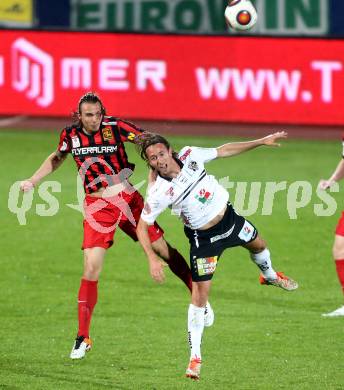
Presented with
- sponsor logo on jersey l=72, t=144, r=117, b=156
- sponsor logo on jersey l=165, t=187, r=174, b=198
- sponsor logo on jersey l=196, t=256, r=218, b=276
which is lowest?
sponsor logo on jersey l=196, t=256, r=218, b=276

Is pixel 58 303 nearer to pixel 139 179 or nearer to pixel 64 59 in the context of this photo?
pixel 139 179

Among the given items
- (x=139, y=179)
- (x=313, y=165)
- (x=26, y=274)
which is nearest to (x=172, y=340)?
(x=26, y=274)

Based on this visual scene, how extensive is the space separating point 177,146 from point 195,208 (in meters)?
14.1

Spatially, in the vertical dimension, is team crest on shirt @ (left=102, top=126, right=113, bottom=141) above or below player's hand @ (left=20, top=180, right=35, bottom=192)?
above

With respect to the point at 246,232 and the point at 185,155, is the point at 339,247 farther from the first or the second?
the point at 185,155

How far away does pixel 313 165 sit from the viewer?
24.6m

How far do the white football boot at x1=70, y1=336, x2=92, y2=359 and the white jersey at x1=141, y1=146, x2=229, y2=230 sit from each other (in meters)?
1.75

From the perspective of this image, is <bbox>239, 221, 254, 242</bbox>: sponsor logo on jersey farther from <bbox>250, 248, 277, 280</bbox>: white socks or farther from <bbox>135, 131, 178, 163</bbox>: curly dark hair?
<bbox>135, 131, 178, 163</bbox>: curly dark hair

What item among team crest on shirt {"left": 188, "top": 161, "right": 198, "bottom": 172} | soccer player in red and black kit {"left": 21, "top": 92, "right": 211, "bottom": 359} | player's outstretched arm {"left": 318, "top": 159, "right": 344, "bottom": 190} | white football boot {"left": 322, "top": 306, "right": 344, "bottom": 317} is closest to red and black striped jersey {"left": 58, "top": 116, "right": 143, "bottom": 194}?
soccer player in red and black kit {"left": 21, "top": 92, "right": 211, "bottom": 359}

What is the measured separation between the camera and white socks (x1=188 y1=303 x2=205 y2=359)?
1198 centimetres

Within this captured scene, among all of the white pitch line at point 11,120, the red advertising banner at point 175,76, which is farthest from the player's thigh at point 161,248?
the white pitch line at point 11,120

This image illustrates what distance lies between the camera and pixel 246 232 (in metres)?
12.5

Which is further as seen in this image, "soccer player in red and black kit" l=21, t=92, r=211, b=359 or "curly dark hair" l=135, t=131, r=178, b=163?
"soccer player in red and black kit" l=21, t=92, r=211, b=359

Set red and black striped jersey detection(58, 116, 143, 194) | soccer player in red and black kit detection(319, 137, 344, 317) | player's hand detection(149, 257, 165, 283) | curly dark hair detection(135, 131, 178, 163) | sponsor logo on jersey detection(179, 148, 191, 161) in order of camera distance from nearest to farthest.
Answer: player's hand detection(149, 257, 165, 283)
curly dark hair detection(135, 131, 178, 163)
sponsor logo on jersey detection(179, 148, 191, 161)
red and black striped jersey detection(58, 116, 143, 194)
soccer player in red and black kit detection(319, 137, 344, 317)
